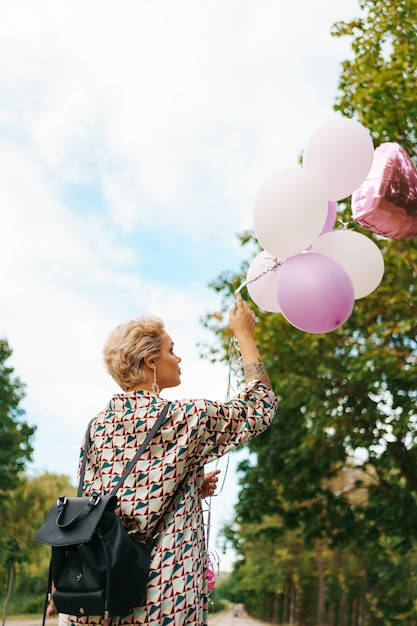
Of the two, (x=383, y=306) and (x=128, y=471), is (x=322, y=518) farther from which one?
(x=128, y=471)

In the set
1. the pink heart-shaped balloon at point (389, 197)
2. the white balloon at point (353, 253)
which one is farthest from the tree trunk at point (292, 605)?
the white balloon at point (353, 253)

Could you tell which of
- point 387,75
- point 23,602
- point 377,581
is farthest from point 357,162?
point 377,581

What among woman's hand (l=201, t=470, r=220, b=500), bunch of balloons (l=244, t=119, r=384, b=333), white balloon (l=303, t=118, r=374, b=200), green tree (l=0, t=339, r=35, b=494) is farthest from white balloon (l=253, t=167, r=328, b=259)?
green tree (l=0, t=339, r=35, b=494)

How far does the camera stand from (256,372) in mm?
2227

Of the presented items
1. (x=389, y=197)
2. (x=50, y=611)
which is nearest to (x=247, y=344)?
(x=50, y=611)

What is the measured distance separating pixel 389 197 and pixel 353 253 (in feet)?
2.66

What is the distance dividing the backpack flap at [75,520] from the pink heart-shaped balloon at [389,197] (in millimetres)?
2656

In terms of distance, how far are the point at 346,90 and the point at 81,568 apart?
1037cm

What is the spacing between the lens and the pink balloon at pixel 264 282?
3219mm

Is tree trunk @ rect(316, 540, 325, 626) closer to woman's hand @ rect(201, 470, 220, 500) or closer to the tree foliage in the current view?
the tree foliage

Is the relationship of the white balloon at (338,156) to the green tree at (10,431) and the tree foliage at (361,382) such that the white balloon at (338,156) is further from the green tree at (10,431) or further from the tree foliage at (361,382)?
the green tree at (10,431)

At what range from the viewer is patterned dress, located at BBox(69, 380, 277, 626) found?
6.17 feet

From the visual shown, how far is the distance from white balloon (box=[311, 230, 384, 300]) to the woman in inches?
46.5

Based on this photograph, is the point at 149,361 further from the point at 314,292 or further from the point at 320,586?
the point at 320,586
